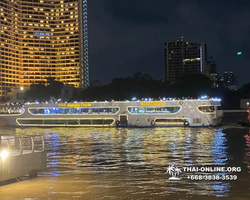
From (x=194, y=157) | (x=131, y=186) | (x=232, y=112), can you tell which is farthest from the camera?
(x=232, y=112)

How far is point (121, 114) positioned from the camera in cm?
6412

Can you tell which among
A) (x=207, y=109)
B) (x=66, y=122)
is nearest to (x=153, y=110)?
(x=207, y=109)

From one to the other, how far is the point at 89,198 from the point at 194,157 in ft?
45.0

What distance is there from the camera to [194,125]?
5931 cm

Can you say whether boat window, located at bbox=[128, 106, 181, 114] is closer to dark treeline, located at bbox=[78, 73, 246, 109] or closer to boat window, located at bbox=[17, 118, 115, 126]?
boat window, located at bbox=[17, 118, 115, 126]

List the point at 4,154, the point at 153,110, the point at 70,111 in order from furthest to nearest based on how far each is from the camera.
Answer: the point at 70,111, the point at 153,110, the point at 4,154

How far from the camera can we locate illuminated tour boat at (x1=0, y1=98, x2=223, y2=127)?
2340 inches

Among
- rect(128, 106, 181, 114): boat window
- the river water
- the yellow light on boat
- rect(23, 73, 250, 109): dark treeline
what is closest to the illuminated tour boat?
rect(128, 106, 181, 114): boat window

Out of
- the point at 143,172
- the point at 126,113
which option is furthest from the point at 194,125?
the point at 143,172

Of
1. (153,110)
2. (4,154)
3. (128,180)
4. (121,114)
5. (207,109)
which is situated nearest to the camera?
(4,154)

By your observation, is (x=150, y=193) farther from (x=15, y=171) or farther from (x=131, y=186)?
(x=15, y=171)

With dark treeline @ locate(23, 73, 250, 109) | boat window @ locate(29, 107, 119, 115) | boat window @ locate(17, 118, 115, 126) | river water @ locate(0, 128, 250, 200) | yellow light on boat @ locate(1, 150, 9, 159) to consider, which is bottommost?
river water @ locate(0, 128, 250, 200)

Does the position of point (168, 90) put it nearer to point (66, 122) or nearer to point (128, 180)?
point (66, 122)

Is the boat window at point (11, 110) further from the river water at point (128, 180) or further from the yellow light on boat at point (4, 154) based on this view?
the yellow light on boat at point (4, 154)
